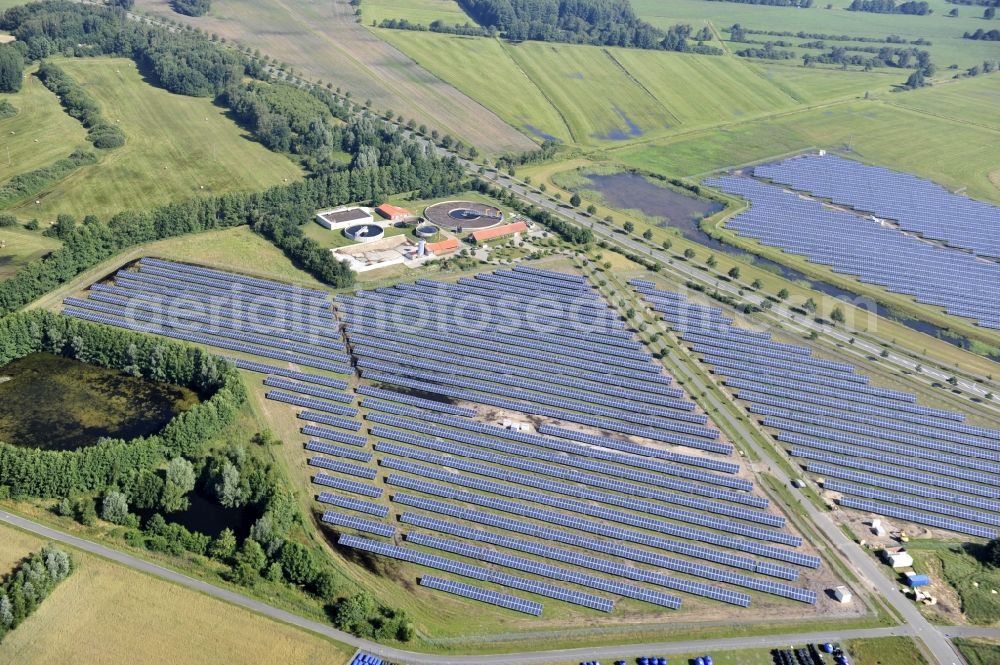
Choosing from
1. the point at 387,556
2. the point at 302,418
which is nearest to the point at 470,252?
the point at 302,418

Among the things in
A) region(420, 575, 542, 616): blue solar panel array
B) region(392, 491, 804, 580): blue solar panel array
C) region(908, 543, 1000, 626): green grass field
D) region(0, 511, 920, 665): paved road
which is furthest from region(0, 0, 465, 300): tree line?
region(908, 543, 1000, 626): green grass field

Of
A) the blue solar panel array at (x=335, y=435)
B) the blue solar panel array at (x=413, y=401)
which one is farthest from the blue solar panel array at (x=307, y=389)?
the blue solar panel array at (x=335, y=435)

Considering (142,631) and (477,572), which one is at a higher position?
(477,572)

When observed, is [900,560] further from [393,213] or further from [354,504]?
[393,213]

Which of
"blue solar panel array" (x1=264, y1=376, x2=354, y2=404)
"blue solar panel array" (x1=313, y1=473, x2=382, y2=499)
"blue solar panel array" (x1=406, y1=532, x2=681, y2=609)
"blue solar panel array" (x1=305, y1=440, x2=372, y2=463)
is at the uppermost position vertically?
"blue solar panel array" (x1=264, y1=376, x2=354, y2=404)

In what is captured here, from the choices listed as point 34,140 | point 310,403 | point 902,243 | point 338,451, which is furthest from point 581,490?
point 34,140

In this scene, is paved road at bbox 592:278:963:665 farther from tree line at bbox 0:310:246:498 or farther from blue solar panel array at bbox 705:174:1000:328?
tree line at bbox 0:310:246:498
